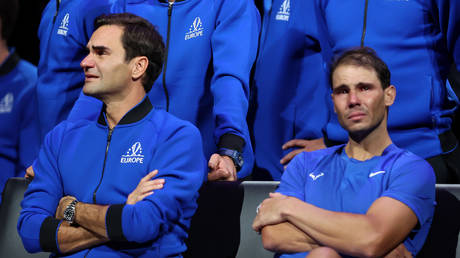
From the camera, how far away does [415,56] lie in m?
2.33

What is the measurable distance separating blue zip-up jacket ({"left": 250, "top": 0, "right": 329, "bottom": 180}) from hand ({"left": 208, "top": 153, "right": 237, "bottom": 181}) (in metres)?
0.56

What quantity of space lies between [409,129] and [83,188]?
4.19ft

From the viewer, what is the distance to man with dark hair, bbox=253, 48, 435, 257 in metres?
1.81

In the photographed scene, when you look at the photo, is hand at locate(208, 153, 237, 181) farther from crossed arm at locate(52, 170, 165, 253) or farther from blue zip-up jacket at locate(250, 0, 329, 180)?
blue zip-up jacket at locate(250, 0, 329, 180)

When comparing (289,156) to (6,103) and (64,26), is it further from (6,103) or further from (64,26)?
(6,103)

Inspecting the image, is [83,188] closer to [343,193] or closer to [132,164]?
[132,164]

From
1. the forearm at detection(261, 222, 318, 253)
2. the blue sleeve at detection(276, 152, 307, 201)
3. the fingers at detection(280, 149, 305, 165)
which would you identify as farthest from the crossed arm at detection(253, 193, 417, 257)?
the fingers at detection(280, 149, 305, 165)

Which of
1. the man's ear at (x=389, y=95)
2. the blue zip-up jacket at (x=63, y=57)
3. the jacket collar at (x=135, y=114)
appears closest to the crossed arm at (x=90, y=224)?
the jacket collar at (x=135, y=114)

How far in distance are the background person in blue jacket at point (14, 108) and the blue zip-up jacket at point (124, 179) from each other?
1.54 m

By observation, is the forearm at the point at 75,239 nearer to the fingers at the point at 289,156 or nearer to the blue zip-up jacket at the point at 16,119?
the fingers at the point at 289,156

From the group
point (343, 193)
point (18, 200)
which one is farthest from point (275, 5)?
point (18, 200)

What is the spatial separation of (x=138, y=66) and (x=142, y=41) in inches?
4.0

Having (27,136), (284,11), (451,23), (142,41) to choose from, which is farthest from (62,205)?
(27,136)

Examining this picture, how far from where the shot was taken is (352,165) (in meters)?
2.04
